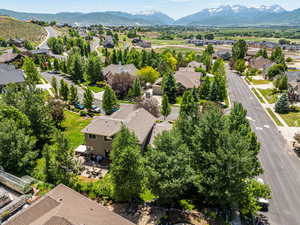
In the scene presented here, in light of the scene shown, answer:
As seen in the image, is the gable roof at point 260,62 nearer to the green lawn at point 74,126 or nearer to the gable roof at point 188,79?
the gable roof at point 188,79

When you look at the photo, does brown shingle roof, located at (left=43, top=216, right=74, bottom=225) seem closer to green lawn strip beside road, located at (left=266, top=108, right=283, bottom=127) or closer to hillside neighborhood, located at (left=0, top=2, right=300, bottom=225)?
hillside neighborhood, located at (left=0, top=2, right=300, bottom=225)

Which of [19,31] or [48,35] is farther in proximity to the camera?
[48,35]

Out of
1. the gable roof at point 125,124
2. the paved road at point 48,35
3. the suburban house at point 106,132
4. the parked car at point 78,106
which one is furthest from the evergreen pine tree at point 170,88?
the paved road at point 48,35

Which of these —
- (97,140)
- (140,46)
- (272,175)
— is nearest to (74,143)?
(97,140)

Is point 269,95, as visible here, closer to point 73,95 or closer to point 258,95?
point 258,95

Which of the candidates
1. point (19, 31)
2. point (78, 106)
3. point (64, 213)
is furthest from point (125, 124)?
point (19, 31)

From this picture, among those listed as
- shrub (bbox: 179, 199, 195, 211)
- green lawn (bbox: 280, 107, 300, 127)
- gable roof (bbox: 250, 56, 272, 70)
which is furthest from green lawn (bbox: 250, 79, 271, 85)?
shrub (bbox: 179, 199, 195, 211)
